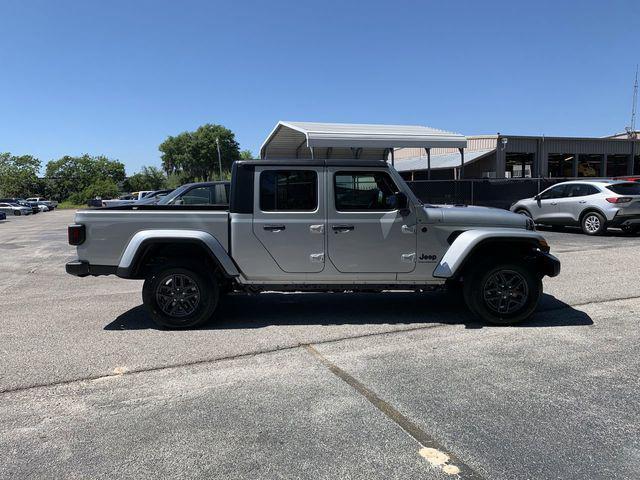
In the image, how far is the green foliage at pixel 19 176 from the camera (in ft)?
284

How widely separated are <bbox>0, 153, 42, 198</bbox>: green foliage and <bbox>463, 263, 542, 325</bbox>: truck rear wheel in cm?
9757

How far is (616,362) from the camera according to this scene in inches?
182

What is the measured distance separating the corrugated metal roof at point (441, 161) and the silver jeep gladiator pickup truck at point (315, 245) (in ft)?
85.9

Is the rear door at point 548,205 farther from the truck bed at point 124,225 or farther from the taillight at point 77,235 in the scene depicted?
the taillight at point 77,235

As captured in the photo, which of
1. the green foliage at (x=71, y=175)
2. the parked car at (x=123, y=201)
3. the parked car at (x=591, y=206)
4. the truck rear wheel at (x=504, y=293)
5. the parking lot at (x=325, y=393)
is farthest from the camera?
the green foliage at (x=71, y=175)

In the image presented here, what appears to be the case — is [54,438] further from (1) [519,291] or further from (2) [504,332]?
(1) [519,291]

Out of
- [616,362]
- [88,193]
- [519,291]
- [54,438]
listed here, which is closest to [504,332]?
[519,291]

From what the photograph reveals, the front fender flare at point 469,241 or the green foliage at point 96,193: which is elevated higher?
the green foliage at point 96,193

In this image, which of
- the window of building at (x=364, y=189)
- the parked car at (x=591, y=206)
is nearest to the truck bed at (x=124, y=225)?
the window of building at (x=364, y=189)

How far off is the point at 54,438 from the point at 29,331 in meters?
2.95

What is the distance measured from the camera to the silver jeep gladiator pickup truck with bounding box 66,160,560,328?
224 inches

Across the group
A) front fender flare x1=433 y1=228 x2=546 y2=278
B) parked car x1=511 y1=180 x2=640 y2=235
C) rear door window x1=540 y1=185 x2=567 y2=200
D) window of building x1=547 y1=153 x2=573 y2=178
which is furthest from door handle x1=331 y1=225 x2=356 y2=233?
window of building x1=547 y1=153 x2=573 y2=178

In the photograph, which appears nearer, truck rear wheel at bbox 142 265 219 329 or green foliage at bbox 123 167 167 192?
truck rear wheel at bbox 142 265 219 329

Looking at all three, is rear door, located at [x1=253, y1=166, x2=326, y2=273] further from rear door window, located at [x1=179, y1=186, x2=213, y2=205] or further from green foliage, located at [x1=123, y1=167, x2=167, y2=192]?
green foliage, located at [x1=123, y1=167, x2=167, y2=192]
